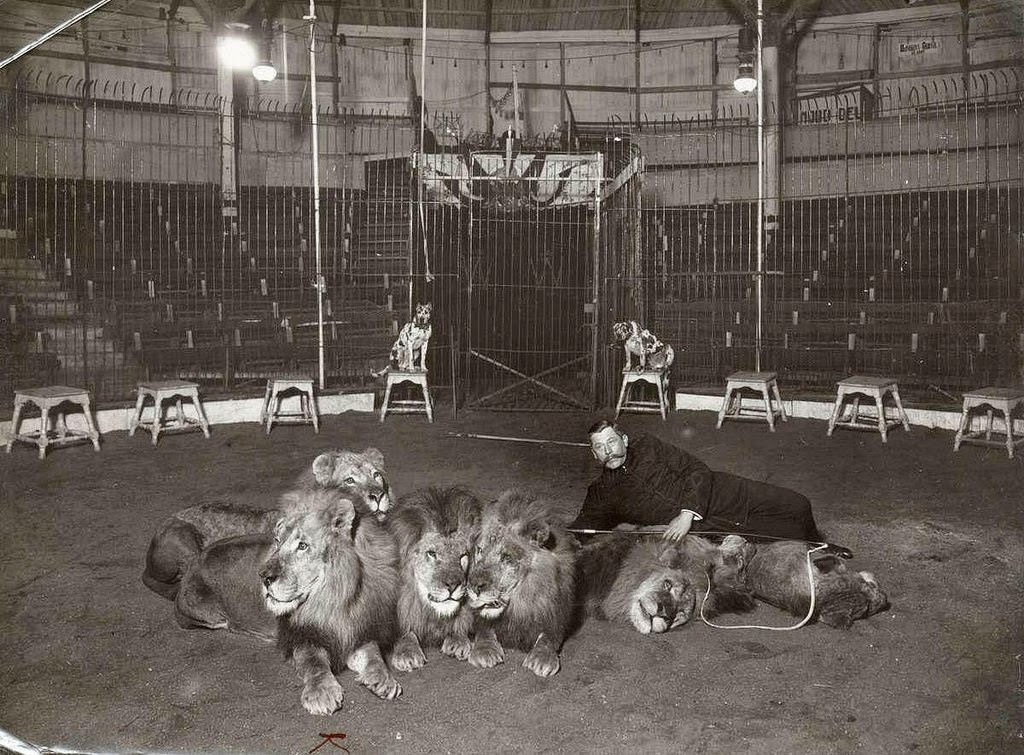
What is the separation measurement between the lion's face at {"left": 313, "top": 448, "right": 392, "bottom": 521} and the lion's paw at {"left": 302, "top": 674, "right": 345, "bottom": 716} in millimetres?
775

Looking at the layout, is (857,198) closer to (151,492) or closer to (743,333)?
(743,333)

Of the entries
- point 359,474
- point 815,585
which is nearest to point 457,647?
point 359,474

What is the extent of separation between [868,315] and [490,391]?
4816 millimetres

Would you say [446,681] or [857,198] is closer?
[446,681]

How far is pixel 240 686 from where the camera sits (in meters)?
2.88

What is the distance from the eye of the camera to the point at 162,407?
7.02m

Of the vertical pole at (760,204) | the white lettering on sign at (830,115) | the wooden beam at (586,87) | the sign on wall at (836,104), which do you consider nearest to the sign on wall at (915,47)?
the sign on wall at (836,104)

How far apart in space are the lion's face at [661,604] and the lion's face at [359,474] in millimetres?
1213

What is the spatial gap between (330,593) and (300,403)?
327 centimetres

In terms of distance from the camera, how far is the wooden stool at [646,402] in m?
8.16

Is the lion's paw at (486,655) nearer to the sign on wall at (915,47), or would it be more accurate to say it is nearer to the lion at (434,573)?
the lion at (434,573)

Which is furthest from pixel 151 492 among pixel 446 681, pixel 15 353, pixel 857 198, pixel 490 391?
pixel 857 198

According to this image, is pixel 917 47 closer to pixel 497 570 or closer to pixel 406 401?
pixel 406 401

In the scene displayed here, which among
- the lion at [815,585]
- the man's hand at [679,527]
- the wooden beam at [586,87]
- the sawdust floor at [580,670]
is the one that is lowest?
the sawdust floor at [580,670]
